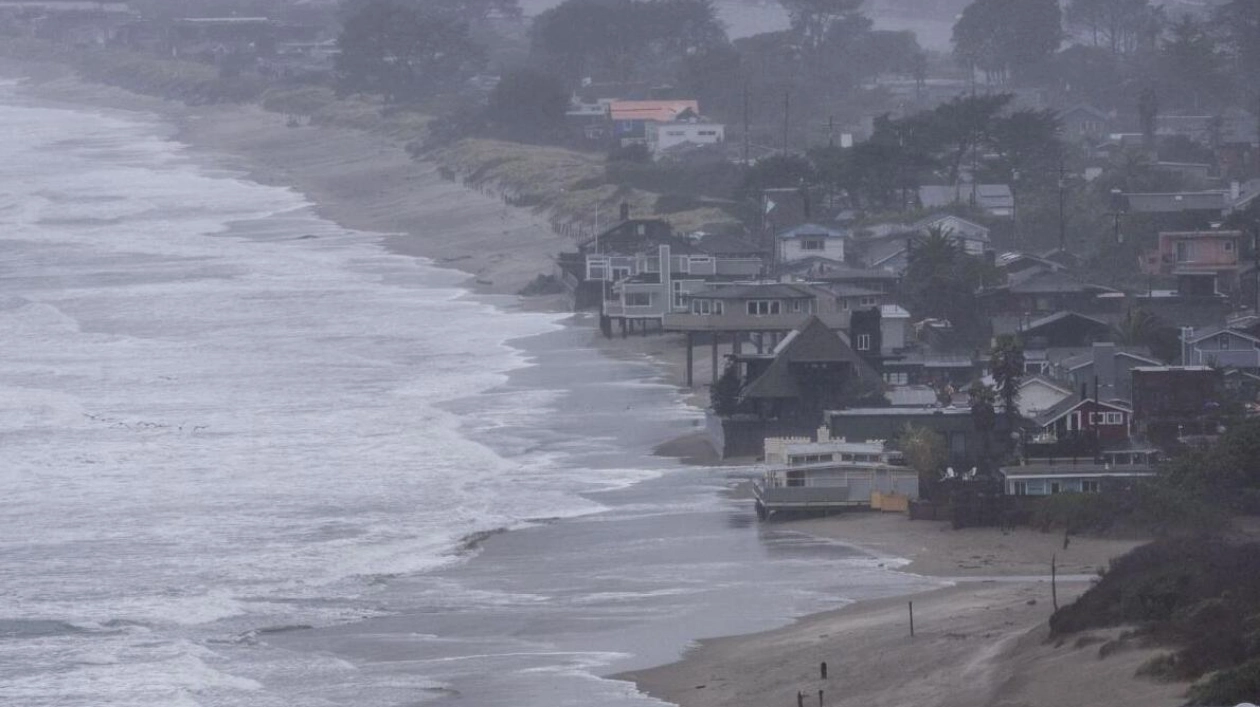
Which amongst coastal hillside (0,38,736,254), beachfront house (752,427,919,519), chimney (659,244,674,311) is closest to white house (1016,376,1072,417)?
beachfront house (752,427,919,519)

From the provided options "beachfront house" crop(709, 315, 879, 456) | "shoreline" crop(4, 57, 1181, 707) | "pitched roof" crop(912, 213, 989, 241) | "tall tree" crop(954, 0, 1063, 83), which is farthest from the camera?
"tall tree" crop(954, 0, 1063, 83)

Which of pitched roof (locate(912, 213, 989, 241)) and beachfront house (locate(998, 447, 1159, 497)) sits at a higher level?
pitched roof (locate(912, 213, 989, 241))

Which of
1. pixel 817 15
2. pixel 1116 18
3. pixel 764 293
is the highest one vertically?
pixel 817 15

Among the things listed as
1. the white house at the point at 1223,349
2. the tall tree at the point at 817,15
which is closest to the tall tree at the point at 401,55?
the tall tree at the point at 817,15

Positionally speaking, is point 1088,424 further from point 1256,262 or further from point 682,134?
point 682,134

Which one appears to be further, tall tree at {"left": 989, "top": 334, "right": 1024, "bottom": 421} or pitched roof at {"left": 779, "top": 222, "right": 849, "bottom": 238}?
pitched roof at {"left": 779, "top": 222, "right": 849, "bottom": 238}

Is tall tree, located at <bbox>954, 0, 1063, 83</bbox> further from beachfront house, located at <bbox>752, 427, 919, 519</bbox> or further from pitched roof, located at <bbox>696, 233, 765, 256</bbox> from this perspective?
beachfront house, located at <bbox>752, 427, 919, 519</bbox>

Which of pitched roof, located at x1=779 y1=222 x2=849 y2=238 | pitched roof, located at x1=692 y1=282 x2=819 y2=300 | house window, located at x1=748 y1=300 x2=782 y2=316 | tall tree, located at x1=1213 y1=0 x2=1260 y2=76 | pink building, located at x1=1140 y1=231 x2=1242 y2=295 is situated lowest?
house window, located at x1=748 y1=300 x2=782 y2=316

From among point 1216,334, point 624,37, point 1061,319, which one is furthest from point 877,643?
point 624,37
